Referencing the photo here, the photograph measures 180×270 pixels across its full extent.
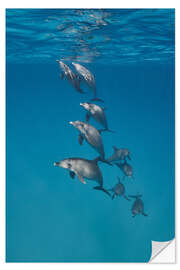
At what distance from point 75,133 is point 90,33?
81.9 feet

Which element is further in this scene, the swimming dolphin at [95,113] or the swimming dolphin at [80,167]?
the swimming dolphin at [95,113]

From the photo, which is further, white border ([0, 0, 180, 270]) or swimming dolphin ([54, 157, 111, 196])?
white border ([0, 0, 180, 270])

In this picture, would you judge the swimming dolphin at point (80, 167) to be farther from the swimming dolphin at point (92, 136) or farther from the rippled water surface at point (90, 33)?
the rippled water surface at point (90, 33)

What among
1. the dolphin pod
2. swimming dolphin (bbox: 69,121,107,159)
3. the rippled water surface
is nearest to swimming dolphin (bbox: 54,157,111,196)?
the dolphin pod

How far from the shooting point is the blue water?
10.4m

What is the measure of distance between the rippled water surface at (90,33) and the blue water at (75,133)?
1.6 inches

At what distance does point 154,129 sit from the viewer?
3812 centimetres

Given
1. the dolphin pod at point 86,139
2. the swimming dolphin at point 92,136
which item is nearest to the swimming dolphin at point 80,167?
the dolphin pod at point 86,139

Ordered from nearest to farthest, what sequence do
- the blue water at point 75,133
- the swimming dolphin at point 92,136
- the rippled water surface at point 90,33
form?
the swimming dolphin at point 92,136, the rippled water surface at point 90,33, the blue water at point 75,133

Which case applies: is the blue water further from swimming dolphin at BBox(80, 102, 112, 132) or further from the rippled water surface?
swimming dolphin at BBox(80, 102, 112, 132)

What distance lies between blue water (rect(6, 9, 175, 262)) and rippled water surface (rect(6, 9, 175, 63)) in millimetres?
41

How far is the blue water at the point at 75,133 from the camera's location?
10.4m

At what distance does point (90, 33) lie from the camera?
10.6 metres
